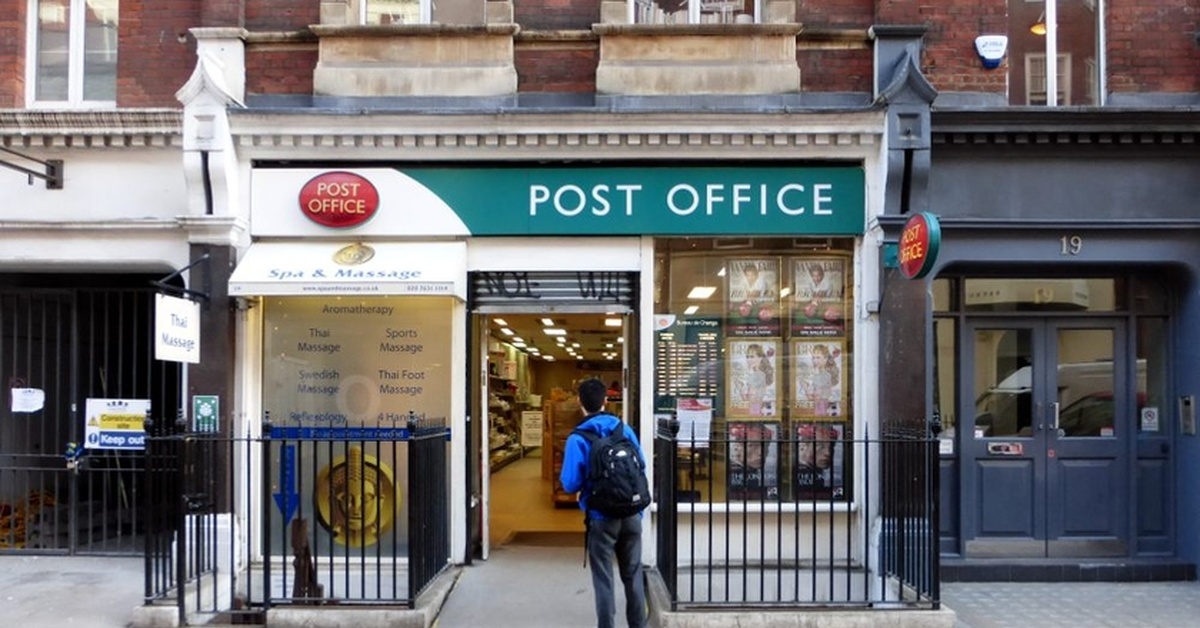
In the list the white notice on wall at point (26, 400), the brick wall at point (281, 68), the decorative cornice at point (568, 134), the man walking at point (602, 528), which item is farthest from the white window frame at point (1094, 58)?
the white notice on wall at point (26, 400)

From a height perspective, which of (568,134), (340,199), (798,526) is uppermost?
(568,134)

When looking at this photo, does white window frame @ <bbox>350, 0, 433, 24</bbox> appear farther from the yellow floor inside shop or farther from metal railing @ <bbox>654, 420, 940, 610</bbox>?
the yellow floor inside shop

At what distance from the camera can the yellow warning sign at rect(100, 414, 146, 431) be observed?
1045 cm

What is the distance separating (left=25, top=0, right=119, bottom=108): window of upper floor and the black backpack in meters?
6.58

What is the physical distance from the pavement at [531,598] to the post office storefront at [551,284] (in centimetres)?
85

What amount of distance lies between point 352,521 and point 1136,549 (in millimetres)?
7410

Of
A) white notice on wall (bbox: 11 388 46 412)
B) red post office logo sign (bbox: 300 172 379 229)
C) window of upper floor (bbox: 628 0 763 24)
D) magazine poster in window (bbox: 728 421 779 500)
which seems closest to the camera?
red post office logo sign (bbox: 300 172 379 229)

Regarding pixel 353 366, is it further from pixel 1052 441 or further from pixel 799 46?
pixel 1052 441

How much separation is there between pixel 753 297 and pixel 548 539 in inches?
135

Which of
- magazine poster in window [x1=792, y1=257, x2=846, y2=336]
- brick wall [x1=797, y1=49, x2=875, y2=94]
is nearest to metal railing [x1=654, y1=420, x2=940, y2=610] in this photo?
magazine poster in window [x1=792, y1=257, x2=846, y2=336]

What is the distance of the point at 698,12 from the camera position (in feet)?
33.5

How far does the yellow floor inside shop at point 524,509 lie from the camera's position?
11.8 meters

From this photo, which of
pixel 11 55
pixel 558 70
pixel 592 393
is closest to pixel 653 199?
pixel 558 70

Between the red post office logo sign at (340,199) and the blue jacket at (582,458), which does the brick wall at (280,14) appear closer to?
the red post office logo sign at (340,199)
